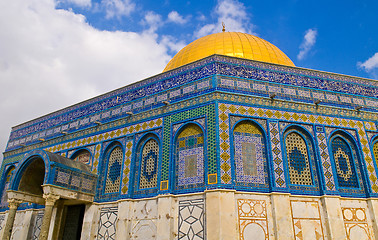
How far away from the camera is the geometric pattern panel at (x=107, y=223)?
11383mm

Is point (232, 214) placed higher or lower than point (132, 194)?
lower

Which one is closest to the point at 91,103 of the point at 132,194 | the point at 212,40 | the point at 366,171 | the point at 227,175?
the point at 132,194

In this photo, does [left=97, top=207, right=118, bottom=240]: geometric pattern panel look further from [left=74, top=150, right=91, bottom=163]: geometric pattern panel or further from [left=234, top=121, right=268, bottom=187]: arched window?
[left=234, top=121, right=268, bottom=187]: arched window

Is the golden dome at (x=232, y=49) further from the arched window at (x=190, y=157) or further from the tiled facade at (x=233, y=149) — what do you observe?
the arched window at (x=190, y=157)

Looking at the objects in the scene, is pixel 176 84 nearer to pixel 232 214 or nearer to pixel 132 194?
pixel 132 194

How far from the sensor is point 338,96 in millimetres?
12398

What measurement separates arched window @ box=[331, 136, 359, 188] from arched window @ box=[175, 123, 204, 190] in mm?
5279

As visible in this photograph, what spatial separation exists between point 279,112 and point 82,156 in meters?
9.36

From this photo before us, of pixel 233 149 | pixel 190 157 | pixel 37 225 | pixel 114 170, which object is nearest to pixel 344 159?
pixel 233 149

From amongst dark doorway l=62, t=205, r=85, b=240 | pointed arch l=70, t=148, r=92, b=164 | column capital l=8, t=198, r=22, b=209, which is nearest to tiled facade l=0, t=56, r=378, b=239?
pointed arch l=70, t=148, r=92, b=164

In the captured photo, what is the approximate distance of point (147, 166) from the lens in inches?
464

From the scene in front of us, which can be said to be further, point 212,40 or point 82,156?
point 212,40

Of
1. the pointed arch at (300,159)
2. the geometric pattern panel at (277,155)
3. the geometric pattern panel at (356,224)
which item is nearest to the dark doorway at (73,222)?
the geometric pattern panel at (277,155)

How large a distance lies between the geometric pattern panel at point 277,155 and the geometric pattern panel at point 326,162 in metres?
1.72
